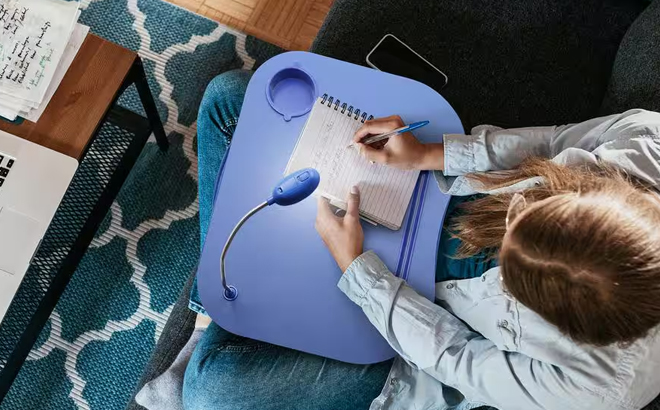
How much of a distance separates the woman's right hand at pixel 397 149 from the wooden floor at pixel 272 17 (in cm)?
64

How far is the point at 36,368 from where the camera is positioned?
1.25 metres

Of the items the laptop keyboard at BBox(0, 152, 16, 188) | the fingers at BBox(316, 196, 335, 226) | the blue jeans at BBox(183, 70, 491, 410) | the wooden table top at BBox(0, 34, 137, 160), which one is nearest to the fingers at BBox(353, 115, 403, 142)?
the fingers at BBox(316, 196, 335, 226)

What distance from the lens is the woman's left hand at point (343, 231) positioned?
852mm

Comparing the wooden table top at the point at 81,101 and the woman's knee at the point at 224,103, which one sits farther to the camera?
the woman's knee at the point at 224,103

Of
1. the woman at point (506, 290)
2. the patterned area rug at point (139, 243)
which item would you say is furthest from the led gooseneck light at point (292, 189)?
the patterned area rug at point (139, 243)

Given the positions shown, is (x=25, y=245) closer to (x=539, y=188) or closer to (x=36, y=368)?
(x=36, y=368)

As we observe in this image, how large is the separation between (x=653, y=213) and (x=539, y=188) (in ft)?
0.49

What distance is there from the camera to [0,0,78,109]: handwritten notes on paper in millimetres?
897

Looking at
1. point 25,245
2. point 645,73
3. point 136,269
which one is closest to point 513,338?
point 645,73

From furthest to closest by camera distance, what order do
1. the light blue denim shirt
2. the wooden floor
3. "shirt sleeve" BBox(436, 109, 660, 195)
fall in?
1. the wooden floor
2. "shirt sleeve" BBox(436, 109, 660, 195)
3. the light blue denim shirt

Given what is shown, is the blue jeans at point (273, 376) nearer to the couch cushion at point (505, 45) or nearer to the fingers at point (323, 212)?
the fingers at point (323, 212)

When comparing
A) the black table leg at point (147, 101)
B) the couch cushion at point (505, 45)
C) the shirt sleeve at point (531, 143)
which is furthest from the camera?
the couch cushion at point (505, 45)

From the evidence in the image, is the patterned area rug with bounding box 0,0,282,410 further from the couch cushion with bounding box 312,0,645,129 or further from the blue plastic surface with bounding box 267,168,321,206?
the blue plastic surface with bounding box 267,168,321,206

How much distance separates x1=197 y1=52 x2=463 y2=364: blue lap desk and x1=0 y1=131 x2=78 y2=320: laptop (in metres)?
0.25
